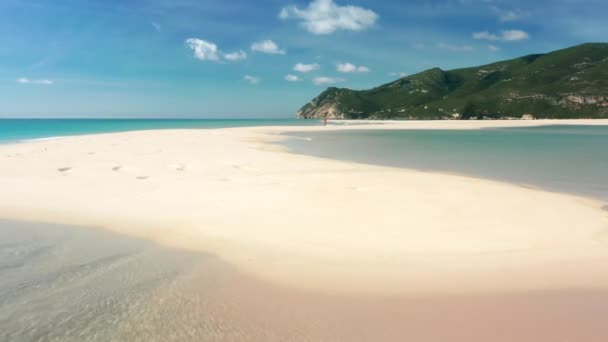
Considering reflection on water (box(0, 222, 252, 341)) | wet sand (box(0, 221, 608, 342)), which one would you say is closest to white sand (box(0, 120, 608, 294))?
wet sand (box(0, 221, 608, 342))

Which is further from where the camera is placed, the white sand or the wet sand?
the white sand

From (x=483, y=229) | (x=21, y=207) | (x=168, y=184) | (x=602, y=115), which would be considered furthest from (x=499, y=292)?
(x=602, y=115)

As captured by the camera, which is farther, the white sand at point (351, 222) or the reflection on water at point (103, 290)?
the white sand at point (351, 222)

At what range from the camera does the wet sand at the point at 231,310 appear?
3.86 m

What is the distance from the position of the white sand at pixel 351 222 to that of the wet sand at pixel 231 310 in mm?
434

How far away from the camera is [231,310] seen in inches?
171

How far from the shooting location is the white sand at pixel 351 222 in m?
5.37

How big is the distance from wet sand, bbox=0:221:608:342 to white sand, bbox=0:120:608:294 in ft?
1.42

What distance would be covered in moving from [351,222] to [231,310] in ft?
12.8

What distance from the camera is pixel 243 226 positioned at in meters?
7.47

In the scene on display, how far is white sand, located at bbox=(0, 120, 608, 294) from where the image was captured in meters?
5.37

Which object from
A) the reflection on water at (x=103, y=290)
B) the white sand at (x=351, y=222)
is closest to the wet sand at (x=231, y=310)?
the reflection on water at (x=103, y=290)

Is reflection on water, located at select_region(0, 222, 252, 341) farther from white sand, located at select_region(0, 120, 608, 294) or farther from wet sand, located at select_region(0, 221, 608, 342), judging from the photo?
white sand, located at select_region(0, 120, 608, 294)

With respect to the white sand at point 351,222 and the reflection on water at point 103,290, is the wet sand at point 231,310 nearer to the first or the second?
the reflection on water at point 103,290
